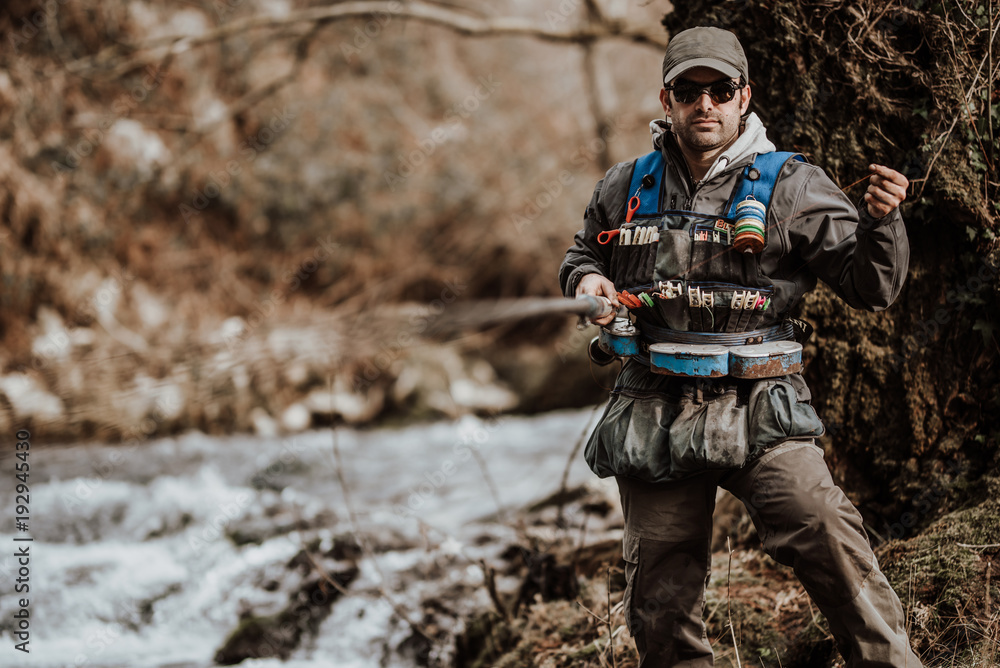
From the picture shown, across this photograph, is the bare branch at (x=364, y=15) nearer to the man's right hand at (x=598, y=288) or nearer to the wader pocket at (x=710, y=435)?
the man's right hand at (x=598, y=288)

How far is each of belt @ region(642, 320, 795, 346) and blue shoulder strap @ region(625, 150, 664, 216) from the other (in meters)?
0.35

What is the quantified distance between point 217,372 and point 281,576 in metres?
3.12

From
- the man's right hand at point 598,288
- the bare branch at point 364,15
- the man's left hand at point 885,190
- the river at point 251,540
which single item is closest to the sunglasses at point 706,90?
the man's left hand at point 885,190

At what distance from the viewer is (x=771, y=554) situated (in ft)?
7.22

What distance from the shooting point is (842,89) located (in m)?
2.95

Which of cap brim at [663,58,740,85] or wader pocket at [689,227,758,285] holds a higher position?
cap brim at [663,58,740,85]

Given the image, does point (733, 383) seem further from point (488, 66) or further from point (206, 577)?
point (488, 66)

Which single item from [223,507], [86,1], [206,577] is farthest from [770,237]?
[86,1]

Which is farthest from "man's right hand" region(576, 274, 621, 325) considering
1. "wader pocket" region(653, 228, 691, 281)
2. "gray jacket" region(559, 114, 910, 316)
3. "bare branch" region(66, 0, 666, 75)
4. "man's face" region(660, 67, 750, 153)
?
"bare branch" region(66, 0, 666, 75)

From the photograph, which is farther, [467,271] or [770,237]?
[467,271]

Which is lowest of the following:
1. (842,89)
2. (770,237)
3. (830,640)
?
(830,640)

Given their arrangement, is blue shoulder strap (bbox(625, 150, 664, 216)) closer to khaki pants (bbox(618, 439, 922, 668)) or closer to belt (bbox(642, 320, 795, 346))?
belt (bbox(642, 320, 795, 346))

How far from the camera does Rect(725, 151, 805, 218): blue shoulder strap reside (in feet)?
7.27

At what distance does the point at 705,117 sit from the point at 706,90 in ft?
0.25
